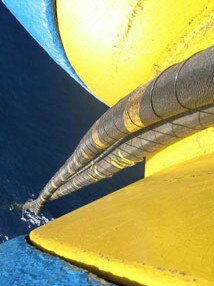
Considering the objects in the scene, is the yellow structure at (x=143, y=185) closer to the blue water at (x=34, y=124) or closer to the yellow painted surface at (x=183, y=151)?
the yellow painted surface at (x=183, y=151)

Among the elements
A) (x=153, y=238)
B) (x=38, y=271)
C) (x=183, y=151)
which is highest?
(x=183, y=151)

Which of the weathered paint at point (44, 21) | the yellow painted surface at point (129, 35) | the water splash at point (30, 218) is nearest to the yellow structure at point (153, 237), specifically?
the yellow painted surface at point (129, 35)

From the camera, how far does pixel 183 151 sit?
171 centimetres

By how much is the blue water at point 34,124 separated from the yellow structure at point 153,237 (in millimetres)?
2994

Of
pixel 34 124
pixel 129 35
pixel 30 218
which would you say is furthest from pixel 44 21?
pixel 30 218

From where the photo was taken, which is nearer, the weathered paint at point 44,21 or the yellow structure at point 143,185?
the yellow structure at point 143,185

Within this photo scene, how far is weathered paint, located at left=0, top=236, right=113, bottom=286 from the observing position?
2.54ft

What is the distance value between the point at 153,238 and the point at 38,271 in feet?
0.98

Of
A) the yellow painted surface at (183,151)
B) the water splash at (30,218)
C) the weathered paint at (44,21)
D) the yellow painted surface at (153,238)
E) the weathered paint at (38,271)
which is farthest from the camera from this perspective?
the water splash at (30,218)

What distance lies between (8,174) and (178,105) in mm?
3194

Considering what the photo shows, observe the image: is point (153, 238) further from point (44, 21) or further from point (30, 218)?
point (30, 218)

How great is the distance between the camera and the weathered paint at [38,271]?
775mm

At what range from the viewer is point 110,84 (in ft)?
7.33

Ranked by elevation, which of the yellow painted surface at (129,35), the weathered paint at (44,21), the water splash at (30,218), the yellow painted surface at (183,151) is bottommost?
the water splash at (30,218)
